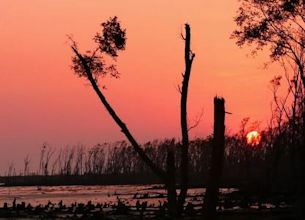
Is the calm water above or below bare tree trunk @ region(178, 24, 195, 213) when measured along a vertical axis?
below

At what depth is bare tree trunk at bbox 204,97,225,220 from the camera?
18.1m

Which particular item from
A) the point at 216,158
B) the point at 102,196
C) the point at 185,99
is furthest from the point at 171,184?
the point at 102,196

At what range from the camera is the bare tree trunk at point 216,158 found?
18062 millimetres

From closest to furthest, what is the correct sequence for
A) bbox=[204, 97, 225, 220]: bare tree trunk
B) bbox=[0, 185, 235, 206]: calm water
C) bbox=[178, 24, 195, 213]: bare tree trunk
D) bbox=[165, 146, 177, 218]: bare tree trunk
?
bbox=[204, 97, 225, 220]: bare tree trunk, bbox=[165, 146, 177, 218]: bare tree trunk, bbox=[178, 24, 195, 213]: bare tree trunk, bbox=[0, 185, 235, 206]: calm water

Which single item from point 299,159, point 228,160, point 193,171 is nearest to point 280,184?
point 299,159

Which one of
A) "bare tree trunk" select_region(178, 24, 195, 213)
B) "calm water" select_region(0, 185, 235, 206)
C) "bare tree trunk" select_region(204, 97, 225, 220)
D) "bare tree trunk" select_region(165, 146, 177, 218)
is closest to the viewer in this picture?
"bare tree trunk" select_region(204, 97, 225, 220)

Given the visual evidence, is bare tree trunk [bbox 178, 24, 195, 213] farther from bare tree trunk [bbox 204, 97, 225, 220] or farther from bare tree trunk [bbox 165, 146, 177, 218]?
bare tree trunk [bbox 204, 97, 225, 220]

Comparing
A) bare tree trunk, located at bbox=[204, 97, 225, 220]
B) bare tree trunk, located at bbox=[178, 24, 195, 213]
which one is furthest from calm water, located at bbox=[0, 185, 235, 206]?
bare tree trunk, located at bbox=[204, 97, 225, 220]

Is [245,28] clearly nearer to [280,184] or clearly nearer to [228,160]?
[280,184]

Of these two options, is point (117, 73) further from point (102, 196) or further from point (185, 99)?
point (102, 196)

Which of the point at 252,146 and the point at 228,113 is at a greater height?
the point at 252,146

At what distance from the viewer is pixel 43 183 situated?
162 meters

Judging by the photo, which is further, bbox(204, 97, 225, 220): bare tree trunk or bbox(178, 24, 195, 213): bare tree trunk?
bbox(178, 24, 195, 213): bare tree trunk

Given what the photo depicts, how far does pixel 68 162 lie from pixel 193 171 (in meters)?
35.0
